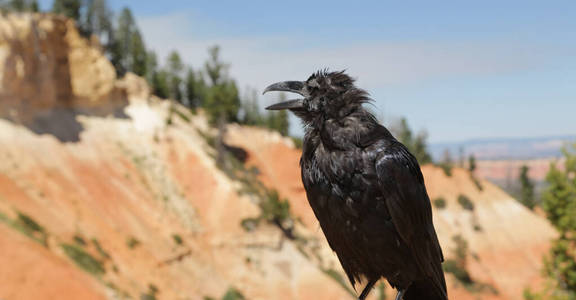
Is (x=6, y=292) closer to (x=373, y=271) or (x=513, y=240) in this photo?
(x=373, y=271)

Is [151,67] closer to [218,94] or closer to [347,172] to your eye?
[218,94]

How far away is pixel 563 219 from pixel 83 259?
982 inches

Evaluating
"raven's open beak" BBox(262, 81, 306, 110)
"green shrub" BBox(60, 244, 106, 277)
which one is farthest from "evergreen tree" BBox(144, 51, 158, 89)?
"raven's open beak" BBox(262, 81, 306, 110)

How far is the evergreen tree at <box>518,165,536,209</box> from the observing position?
87369mm

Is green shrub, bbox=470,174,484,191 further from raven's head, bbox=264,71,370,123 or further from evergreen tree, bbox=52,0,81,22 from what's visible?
raven's head, bbox=264,71,370,123

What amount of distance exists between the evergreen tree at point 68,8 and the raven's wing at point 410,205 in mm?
65459

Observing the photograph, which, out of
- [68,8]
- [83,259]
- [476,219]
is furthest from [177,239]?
[476,219]

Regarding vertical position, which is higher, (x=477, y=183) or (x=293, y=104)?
(x=293, y=104)

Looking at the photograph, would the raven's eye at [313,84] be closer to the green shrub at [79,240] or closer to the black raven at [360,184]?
the black raven at [360,184]

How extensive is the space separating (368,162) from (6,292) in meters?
21.6

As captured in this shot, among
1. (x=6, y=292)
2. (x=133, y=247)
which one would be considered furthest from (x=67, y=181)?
(x=6, y=292)

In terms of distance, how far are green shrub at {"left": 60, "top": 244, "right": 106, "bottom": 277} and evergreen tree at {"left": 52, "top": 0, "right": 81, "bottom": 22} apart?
4293cm

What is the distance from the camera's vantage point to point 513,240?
65375mm

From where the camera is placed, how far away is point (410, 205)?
15.5ft
